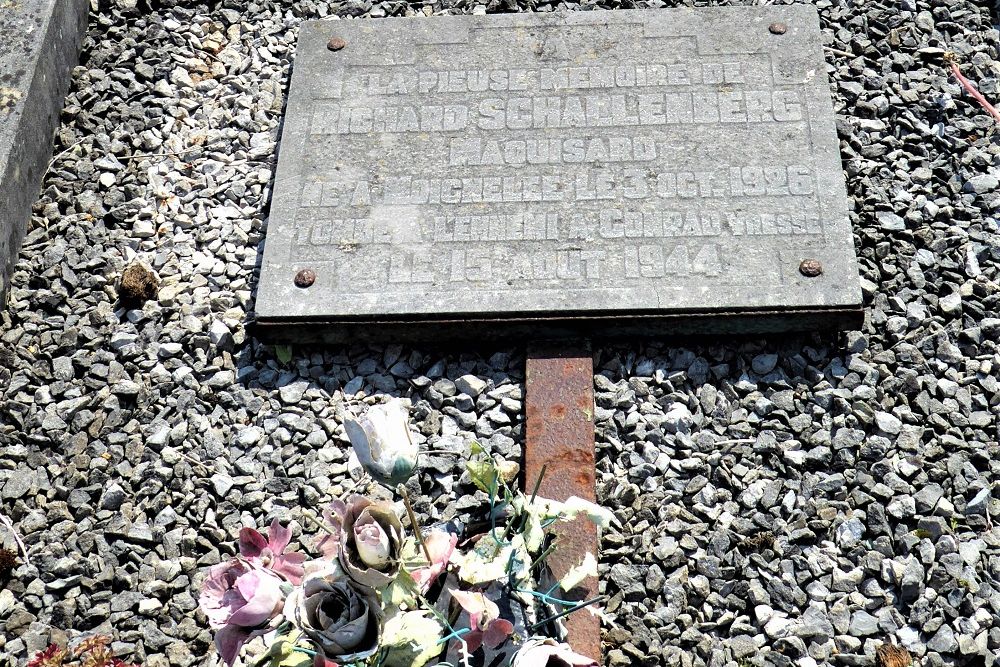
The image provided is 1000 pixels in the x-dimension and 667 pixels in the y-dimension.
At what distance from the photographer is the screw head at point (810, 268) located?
3078 mm

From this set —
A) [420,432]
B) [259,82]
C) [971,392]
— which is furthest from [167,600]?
[971,392]

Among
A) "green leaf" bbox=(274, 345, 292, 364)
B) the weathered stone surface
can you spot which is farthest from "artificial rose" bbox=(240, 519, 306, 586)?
the weathered stone surface

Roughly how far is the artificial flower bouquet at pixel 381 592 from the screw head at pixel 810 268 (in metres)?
1.13

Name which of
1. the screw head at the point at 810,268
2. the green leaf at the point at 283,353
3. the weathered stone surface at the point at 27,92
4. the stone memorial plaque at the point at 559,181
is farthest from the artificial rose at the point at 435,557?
the weathered stone surface at the point at 27,92

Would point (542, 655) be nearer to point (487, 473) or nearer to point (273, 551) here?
point (487, 473)

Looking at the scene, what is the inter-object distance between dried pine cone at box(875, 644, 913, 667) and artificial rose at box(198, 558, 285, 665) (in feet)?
4.58

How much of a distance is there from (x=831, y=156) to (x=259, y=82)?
1.89m

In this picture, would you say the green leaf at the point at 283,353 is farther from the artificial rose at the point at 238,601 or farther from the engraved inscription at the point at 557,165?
the artificial rose at the point at 238,601

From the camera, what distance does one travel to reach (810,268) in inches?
121

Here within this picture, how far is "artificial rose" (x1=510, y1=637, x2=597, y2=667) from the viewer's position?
204 cm

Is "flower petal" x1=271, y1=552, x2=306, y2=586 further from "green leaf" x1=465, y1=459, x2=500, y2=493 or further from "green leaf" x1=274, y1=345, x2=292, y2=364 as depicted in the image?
"green leaf" x1=274, y1=345, x2=292, y2=364

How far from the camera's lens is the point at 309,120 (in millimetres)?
3514

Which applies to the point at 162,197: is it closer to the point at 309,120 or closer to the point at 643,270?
the point at 309,120

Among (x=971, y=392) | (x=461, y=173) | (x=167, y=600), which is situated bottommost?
(x=167, y=600)
